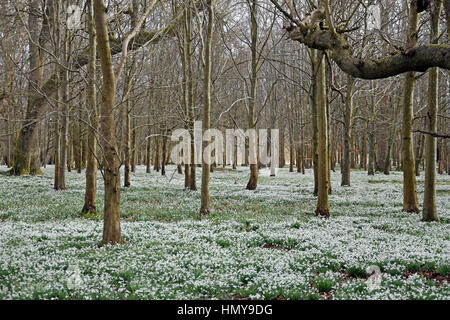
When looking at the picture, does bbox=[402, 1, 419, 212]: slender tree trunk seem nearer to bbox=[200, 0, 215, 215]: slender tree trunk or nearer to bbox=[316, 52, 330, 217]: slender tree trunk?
bbox=[316, 52, 330, 217]: slender tree trunk

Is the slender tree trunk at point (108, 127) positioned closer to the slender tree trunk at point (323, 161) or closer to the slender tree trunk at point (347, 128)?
the slender tree trunk at point (323, 161)

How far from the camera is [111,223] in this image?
7934 mm

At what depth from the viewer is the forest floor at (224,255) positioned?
5438mm

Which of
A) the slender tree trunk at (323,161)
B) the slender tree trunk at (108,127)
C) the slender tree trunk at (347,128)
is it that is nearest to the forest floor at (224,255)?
the slender tree trunk at (323,161)

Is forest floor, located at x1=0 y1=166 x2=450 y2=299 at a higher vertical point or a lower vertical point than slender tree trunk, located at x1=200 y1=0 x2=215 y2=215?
lower

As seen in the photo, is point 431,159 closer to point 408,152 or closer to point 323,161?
point 408,152

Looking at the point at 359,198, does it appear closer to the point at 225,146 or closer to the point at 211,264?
the point at 211,264

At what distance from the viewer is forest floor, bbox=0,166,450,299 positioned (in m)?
5.44

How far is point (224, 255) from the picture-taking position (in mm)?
7414

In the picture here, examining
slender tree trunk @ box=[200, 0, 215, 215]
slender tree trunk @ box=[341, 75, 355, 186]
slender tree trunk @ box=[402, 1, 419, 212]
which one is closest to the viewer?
slender tree trunk @ box=[200, 0, 215, 215]

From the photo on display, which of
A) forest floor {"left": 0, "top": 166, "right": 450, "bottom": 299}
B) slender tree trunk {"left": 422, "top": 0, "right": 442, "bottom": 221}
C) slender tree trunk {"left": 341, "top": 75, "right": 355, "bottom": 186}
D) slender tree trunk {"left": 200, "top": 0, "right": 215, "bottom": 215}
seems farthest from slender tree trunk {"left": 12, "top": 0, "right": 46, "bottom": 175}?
slender tree trunk {"left": 422, "top": 0, "right": 442, "bottom": 221}
